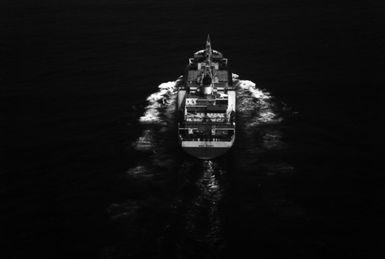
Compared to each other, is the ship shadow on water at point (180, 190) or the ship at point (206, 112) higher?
the ship at point (206, 112)

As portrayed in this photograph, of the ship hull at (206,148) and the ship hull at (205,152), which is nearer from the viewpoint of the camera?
the ship hull at (206,148)

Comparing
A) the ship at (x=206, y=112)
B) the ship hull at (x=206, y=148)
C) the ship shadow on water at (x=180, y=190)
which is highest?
the ship at (x=206, y=112)

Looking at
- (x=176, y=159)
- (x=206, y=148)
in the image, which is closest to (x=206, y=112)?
(x=206, y=148)

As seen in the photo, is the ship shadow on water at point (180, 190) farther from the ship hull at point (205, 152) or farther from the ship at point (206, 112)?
the ship at point (206, 112)

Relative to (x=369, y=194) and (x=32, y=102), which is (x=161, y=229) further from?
(x=32, y=102)

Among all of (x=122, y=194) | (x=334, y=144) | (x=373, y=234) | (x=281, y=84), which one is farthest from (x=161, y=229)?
(x=281, y=84)

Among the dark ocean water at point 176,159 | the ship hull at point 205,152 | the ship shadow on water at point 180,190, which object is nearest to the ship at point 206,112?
the ship hull at point 205,152
